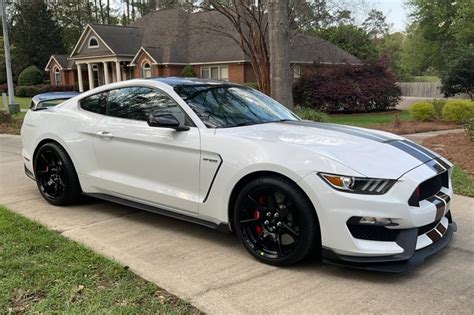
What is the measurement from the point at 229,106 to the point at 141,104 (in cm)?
95

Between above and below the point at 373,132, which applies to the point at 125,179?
below

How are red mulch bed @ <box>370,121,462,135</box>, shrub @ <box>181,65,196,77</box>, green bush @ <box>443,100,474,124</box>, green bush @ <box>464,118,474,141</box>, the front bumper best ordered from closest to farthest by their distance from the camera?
1. the front bumper
2. green bush @ <box>464,118,474,141</box>
3. red mulch bed @ <box>370,121,462,135</box>
4. green bush @ <box>443,100,474,124</box>
5. shrub @ <box>181,65,196,77</box>

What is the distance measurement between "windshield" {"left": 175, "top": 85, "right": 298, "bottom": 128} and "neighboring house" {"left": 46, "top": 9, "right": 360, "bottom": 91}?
73.0 ft

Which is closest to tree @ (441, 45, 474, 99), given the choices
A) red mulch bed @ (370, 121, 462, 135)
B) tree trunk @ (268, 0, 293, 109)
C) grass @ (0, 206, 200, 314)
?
red mulch bed @ (370, 121, 462, 135)

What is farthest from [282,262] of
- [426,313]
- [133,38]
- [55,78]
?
[55,78]

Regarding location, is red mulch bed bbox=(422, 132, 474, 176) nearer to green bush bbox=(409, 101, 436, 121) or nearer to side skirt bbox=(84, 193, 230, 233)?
side skirt bbox=(84, 193, 230, 233)

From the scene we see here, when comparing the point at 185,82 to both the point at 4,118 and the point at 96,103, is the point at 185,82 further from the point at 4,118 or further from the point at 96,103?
the point at 4,118

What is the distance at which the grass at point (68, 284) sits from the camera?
323 centimetres

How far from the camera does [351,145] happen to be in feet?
12.9

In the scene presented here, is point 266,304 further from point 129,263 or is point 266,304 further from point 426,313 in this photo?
point 129,263

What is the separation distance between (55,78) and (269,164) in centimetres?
4655

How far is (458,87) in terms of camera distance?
2484cm

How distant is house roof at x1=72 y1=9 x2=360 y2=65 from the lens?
96.5ft

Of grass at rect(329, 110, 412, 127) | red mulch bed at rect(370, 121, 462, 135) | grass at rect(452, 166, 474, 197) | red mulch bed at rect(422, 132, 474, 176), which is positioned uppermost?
red mulch bed at rect(422, 132, 474, 176)
